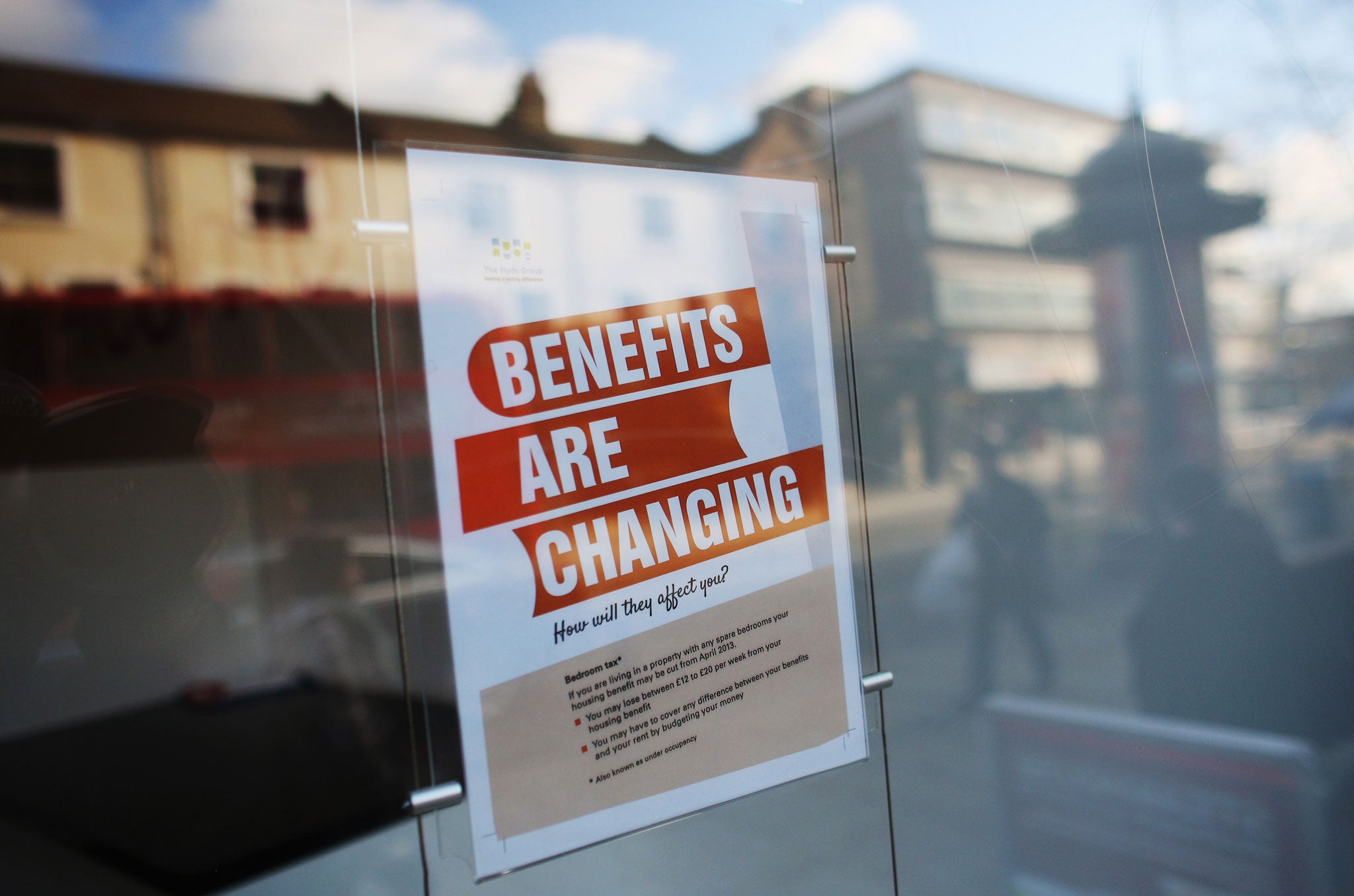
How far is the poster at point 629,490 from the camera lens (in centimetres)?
93

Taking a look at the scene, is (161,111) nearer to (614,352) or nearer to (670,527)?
(614,352)

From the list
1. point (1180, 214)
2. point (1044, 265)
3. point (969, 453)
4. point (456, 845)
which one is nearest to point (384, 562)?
point (456, 845)

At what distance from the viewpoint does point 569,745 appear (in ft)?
3.20

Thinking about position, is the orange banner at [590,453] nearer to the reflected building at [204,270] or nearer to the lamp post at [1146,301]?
the lamp post at [1146,301]

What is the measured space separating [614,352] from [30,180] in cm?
319

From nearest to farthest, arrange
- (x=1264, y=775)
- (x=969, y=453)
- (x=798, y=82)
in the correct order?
(x=798, y=82) < (x=969, y=453) < (x=1264, y=775)

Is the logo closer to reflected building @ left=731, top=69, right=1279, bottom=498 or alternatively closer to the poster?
the poster

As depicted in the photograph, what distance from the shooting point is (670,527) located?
106cm

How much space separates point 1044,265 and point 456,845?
60.8 inches

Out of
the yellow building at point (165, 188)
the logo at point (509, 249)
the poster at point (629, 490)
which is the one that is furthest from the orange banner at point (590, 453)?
the yellow building at point (165, 188)

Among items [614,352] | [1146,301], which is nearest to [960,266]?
[1146,301]

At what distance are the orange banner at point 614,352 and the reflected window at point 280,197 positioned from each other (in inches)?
109

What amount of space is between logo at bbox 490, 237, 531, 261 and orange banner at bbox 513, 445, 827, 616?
Answer: 32 centimetres

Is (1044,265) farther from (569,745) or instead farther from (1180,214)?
(569,745)
